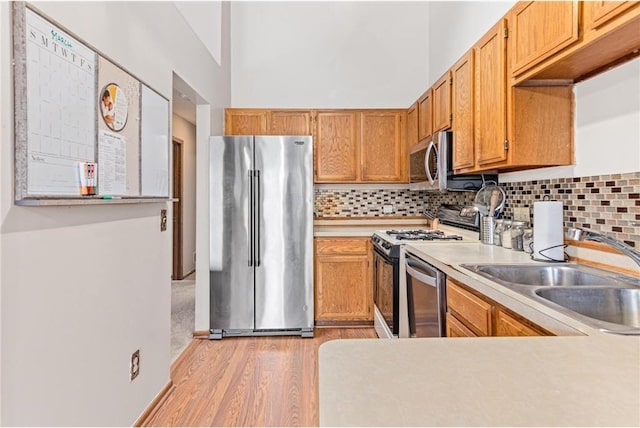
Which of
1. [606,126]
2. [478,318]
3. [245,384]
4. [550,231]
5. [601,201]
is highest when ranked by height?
[606,126]

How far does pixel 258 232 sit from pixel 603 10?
2663 millimetres

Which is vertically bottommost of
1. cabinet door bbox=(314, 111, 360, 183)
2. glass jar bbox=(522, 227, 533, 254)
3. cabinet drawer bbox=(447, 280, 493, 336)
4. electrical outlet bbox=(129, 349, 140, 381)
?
electrical outlet bbox=(129, 349, 140, 381)

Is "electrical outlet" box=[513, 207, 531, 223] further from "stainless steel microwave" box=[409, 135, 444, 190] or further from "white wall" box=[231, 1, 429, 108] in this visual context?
"white wall" box=[231, 1, 429, 108]

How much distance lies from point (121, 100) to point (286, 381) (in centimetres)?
192

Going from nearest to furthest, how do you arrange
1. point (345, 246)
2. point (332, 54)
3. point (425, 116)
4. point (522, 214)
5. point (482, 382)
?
1. point (482, 382)
2. point (522, 214)
3. point (425, 116)
4. point (345, 246)
5. point (332, 54)

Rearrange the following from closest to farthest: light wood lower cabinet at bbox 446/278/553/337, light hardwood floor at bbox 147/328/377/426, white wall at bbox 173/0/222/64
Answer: light wood lower cabinet at bbox 446/278/553/337 → light hardwood floor at bbox 147/328/377/426 → white wall at bbox 173/0/222/64

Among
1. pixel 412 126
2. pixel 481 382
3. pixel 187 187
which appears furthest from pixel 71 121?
pixel 187 187

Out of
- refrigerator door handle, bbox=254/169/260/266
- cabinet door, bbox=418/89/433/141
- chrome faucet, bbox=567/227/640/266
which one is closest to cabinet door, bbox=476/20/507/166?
chrome faucet, bbox=567/227/640/266

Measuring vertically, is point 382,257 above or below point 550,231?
below

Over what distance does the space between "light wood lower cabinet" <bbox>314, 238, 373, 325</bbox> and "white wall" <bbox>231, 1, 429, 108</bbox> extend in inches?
62.4

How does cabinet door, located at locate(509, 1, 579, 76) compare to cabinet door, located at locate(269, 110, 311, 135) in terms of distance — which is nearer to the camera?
cabinet door, located at locate(509, 1, 579, 76)

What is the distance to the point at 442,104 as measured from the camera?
2885 mm

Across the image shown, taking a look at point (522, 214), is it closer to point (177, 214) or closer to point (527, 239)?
point (527, 239)

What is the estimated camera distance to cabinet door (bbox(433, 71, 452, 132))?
108 inches
